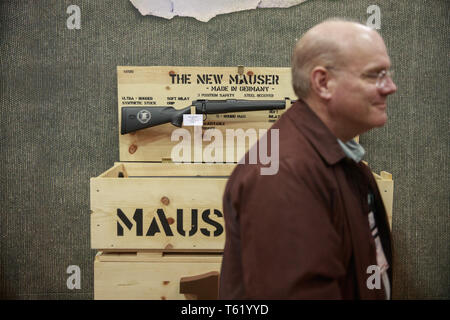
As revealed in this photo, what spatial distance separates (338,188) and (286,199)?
6.1 inches

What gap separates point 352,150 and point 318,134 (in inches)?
7.8

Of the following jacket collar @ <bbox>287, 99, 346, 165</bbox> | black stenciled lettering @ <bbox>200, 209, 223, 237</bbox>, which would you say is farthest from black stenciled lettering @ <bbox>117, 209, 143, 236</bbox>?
jacket collar @ <bbox>287, 99, 346, 165</bbox>

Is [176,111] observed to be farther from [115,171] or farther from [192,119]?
[115,171]

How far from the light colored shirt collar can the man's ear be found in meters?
0.13

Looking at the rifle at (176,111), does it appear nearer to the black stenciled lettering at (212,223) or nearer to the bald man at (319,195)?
the black stenciled lettering at (212,223)

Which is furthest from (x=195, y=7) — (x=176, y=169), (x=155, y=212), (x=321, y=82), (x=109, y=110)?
(x=321, y=82)

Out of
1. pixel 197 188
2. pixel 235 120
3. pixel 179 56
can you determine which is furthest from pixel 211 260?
pixel 179 56

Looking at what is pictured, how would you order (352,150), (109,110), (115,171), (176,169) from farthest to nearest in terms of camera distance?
(109,110)
(176,169)
(115,171)
(352,150)

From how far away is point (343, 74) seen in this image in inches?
35.5

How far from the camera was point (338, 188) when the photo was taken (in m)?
0.86

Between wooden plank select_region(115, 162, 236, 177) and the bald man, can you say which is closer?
the bald man

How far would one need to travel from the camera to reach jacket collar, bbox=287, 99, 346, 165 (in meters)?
0.87

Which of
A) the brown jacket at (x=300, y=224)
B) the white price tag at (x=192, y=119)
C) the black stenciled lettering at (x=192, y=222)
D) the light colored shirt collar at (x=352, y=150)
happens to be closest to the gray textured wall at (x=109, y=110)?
the white price tag at (x=192, y=119)

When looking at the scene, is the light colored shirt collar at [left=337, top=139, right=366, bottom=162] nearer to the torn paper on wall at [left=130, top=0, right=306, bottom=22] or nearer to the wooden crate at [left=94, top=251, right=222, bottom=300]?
the wooden crate at [left=94, top=251, right=222, bottom=300]
